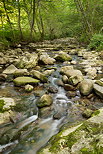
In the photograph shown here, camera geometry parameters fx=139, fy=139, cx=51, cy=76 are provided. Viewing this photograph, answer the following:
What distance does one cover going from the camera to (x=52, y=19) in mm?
20344

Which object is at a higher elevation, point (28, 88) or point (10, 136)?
point (28, 88)

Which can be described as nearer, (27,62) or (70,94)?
(70,94)

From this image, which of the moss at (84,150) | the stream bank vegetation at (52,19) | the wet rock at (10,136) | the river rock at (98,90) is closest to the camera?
the moss at (84,150)

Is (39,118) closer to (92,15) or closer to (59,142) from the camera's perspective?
(59,142)

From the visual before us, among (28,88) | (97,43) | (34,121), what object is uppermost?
(97,43)

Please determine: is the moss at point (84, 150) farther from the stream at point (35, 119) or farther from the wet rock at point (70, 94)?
the wet rock at point (70, 94)

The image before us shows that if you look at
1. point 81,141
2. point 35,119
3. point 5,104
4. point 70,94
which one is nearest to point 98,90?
point 70,94

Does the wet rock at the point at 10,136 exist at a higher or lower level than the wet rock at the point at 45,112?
lower

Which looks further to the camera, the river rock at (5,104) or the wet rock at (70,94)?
the wet rock at (70,94)

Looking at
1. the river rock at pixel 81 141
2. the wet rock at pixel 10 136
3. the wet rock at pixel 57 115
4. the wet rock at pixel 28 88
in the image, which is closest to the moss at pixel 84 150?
the river rock at pixel 81 141

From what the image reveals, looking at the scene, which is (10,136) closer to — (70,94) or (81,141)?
(81,141)

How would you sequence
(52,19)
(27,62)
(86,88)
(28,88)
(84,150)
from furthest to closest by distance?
(52,19)
(27,62)
(28,88)
(86,88)
(84,150)

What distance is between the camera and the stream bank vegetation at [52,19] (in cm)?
1245

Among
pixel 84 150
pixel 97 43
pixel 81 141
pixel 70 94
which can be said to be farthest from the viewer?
pixel 97 43
